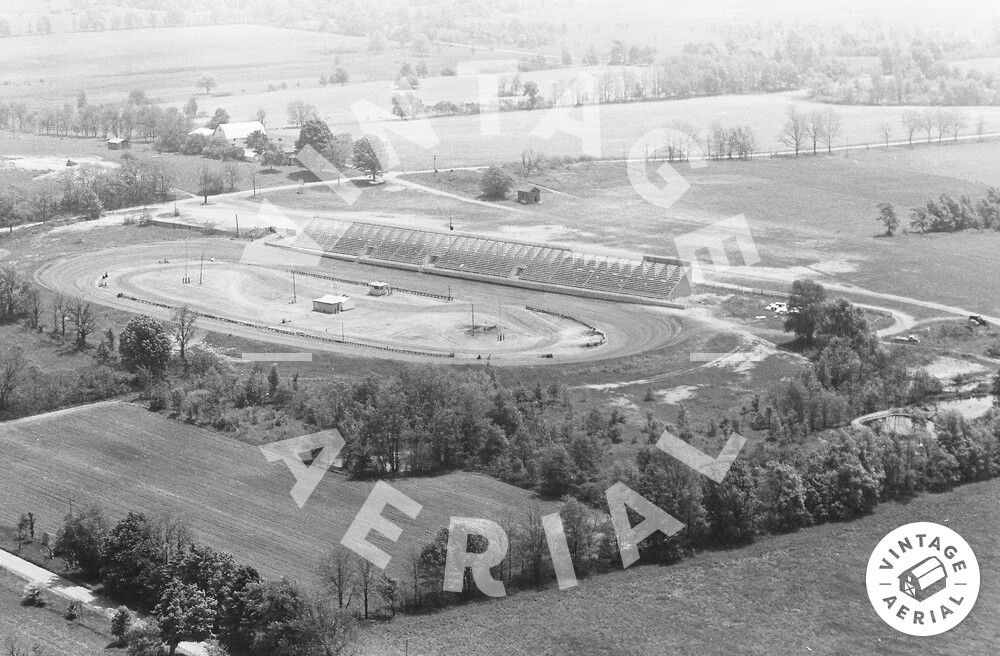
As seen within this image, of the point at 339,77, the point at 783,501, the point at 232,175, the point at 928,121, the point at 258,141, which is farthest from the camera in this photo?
the point at 339,77

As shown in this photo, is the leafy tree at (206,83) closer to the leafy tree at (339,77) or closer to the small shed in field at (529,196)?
the leafy tree at (339,77)

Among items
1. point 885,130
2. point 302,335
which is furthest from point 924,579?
point 885,130

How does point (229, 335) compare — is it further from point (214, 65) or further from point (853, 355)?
point (214, 65)

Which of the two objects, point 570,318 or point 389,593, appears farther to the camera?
point 570,318

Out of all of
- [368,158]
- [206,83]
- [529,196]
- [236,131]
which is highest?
[206,83]

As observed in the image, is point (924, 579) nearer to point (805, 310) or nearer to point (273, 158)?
point (805, 310)

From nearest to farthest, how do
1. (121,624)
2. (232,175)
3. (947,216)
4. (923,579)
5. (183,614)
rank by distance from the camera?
(183,614) → (121,624) → (923,579) → (947,216) → (232,175)

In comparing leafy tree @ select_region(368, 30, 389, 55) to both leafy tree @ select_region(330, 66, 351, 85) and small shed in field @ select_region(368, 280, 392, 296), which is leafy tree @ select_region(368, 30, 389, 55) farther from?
small shed in field @ select_region(368, 280, 392, 296)
